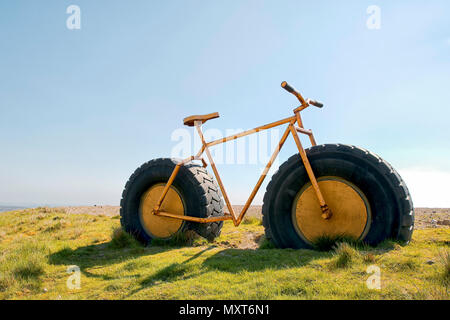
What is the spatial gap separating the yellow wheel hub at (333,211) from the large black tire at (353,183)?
8 cm

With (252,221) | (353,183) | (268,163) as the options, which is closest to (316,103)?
(268,163)

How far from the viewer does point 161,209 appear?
683 centimetres

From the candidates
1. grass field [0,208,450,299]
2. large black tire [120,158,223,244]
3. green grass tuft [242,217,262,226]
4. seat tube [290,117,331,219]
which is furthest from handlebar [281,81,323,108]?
green grass tuft [242,217,262,226]

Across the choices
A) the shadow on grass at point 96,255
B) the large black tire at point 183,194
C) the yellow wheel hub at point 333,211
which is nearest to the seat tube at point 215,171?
the large black tire at point 183,194

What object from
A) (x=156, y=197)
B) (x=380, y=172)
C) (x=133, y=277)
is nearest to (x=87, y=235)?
(x=156, y=197)

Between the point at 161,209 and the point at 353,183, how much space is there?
4433mm

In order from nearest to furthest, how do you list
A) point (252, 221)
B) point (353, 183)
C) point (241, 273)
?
point (241, 273) < point (353, 183) < point (252, 221)

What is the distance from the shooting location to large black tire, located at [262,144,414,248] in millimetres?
4184

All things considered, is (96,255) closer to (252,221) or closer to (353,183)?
(353,183)

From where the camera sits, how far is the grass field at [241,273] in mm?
2703

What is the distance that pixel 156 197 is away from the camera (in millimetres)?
7078
